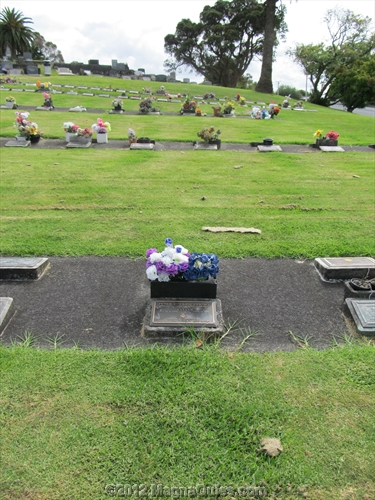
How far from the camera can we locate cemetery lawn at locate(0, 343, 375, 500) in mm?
2928

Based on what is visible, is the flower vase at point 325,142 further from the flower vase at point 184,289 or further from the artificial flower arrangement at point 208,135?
the flower vase at point 184,289

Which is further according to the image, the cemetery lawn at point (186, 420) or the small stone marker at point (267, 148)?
the small stone marker at point (267, 148)

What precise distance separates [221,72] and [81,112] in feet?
129

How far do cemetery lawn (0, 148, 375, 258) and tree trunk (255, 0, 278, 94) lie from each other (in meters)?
27.6

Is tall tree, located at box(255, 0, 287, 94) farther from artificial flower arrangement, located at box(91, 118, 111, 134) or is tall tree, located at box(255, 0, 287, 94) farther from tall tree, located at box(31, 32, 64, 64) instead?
tall tree, located at box(31, 32, 64, 64)

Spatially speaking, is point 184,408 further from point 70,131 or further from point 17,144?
point 17,144

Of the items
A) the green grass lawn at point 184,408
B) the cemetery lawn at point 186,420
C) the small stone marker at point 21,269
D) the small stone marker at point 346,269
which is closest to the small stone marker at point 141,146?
the green grass lawn at point 184,408

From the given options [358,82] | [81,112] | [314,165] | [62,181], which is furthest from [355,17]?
[62,181]

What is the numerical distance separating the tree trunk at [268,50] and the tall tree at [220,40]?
10.9m

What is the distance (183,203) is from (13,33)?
6049cm

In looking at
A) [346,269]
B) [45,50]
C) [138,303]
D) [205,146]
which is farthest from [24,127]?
[45,50]

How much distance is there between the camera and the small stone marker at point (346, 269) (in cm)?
568

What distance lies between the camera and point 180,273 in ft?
15.5

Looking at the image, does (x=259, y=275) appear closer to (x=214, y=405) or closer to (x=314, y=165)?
(x=214, y=405)
